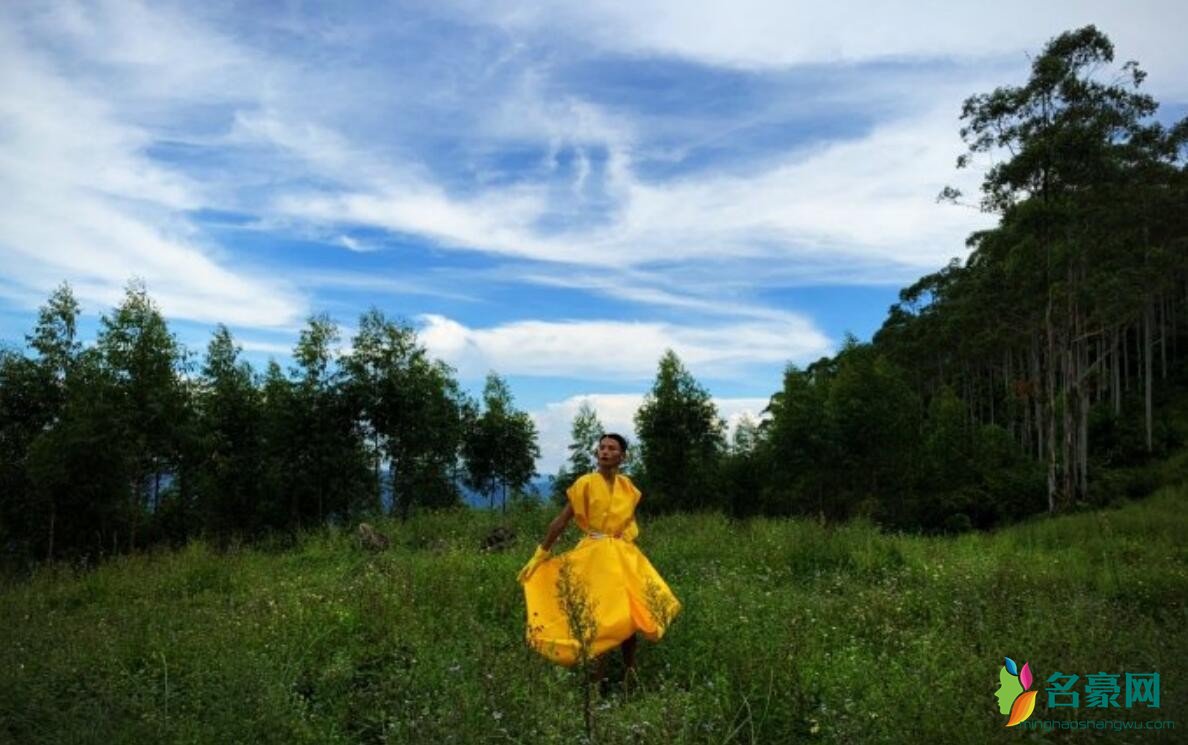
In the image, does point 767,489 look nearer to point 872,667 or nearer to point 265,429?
point 265,429

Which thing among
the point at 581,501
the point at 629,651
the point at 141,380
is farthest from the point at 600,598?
the point at 141,380

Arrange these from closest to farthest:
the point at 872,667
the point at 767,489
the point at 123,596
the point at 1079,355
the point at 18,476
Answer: the point at 872,667, the point at 123,596, the point at 18,476, the point at 1079,355, the point at 767,489

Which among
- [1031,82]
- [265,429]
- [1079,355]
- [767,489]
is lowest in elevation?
[767,489]

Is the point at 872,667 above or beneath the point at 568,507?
beneath

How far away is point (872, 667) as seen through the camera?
496 centimetres

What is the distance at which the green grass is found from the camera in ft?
12.8

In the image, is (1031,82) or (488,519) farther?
(1031,82)

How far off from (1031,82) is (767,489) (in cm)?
2356

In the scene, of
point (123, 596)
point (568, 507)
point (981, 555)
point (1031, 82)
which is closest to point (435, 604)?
point (568, 507)

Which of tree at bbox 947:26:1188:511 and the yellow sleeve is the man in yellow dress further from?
tree at bbox 947:26:1188:511

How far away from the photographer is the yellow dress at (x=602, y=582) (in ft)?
18.4

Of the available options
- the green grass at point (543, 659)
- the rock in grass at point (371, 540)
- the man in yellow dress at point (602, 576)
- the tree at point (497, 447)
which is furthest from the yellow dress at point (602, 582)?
the tree at point (497, 447)

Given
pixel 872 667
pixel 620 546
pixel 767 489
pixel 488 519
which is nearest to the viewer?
pixel 872 667

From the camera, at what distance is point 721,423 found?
37.1 meters
